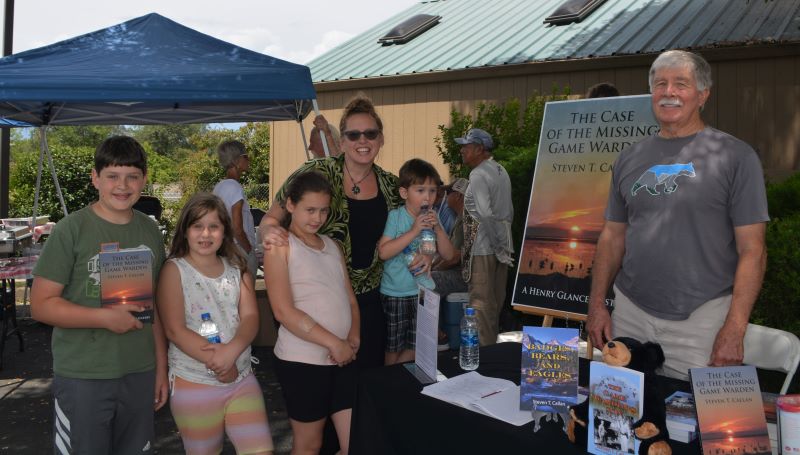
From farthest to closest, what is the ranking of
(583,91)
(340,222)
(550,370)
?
(583,91) → (340,222) → (550,370)

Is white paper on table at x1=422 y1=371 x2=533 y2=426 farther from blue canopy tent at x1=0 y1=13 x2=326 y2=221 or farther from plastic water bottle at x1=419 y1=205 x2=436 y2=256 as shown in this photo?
blue canopy tent at x1=0 y1=13 x2=326 y2=221

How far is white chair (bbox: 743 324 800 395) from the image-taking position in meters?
2.53

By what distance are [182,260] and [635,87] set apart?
7.34 m

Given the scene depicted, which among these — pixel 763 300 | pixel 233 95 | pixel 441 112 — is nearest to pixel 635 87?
pixel 441 112

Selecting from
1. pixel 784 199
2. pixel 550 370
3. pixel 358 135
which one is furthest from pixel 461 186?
pixel 550 370

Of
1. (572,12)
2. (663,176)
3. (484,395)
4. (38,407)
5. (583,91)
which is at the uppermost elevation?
(572,12)

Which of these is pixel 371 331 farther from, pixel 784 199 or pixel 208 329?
pixel 784 199

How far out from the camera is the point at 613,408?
1657 mm

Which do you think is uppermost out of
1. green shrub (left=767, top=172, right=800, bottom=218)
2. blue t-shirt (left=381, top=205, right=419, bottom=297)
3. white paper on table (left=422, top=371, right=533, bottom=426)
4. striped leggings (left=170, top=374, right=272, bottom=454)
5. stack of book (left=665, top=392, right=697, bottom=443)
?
green shrub (left=767, top=172, right=800, bottom=218)

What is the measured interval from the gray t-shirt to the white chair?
1.64 feet

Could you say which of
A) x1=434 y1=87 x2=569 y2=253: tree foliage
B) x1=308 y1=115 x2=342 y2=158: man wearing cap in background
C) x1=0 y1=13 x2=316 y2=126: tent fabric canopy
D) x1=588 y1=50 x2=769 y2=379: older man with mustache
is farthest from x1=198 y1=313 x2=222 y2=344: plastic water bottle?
x1=434 y1=87 x2=569 y2=253: tree foliage

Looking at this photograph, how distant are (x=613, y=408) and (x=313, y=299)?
1342mm

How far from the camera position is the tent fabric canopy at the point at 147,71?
4348 millimetres

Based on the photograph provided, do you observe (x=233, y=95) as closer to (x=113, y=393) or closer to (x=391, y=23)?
(x=113, y=393)
